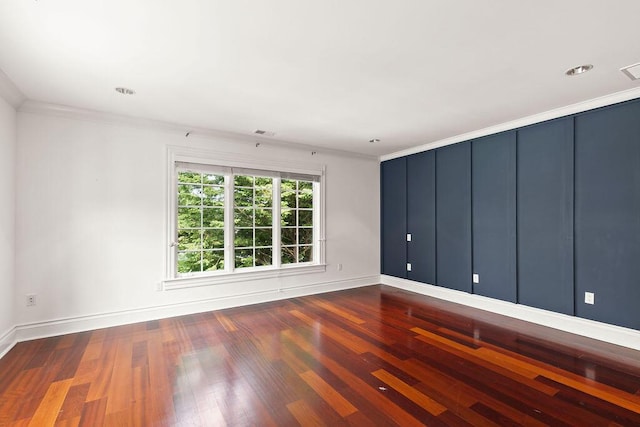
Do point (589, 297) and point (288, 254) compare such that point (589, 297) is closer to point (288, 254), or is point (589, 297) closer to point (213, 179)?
point (288, 254)

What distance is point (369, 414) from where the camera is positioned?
6.57ft

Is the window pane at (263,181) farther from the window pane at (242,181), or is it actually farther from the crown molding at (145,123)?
the crown molding at (145,123)

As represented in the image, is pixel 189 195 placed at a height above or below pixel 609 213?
above

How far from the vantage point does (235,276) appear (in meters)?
4.56

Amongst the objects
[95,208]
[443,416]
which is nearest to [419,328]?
[443,416]

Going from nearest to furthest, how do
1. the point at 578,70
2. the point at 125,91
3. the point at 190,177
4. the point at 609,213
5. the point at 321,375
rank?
1. the point at 321,375
2. the point at 578,70
3. the point at 125,91
4. the point at 609,213
5. the point at 190,177

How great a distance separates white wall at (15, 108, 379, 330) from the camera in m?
3.37

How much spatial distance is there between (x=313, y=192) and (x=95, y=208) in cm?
319

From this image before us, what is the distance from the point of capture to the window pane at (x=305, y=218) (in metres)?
5.34

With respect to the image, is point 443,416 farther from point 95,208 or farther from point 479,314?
point 95,208

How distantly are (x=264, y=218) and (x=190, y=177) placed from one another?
127cm

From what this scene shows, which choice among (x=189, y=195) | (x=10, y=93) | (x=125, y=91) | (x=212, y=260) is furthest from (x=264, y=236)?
(x=10, y=93)

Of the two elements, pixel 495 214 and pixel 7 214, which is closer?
pixel 7 214

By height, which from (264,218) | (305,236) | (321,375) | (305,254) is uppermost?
(264,218)
